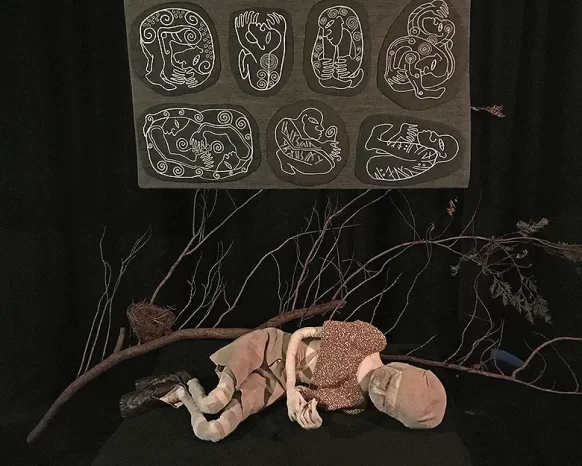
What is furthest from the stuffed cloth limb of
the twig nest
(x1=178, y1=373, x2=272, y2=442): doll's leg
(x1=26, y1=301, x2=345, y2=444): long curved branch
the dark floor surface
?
the dark floor surface

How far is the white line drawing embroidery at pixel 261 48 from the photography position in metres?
1.87

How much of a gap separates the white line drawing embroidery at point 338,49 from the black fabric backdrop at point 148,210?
489 millimetres

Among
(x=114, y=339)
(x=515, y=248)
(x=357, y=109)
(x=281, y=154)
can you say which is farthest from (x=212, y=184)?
(x=515, y=248)

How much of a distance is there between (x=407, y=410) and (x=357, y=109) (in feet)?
2.93

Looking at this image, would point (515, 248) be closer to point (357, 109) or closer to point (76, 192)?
point (357, 109)

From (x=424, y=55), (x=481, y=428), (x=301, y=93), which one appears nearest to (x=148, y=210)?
(x=301, y=93)

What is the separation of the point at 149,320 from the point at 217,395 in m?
Answer: 0.47

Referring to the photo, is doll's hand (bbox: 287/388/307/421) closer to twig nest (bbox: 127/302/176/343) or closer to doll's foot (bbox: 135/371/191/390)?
doll's foot (bbox: 135/371/191/390)

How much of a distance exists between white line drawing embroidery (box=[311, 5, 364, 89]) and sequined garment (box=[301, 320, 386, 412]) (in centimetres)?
74

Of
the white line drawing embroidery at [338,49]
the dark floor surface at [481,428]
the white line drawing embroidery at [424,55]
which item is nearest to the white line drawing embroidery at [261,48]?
the white line drawing embroidery at [338,49]

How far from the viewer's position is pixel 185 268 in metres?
2.42

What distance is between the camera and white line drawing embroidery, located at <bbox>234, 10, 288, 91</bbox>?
1874 mm

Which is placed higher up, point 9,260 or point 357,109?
point 357,109

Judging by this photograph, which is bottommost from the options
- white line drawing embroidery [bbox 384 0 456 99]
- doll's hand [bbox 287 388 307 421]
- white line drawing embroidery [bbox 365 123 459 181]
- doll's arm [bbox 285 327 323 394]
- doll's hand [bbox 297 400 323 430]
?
doll's hand [bbox 297 400 323 430]
